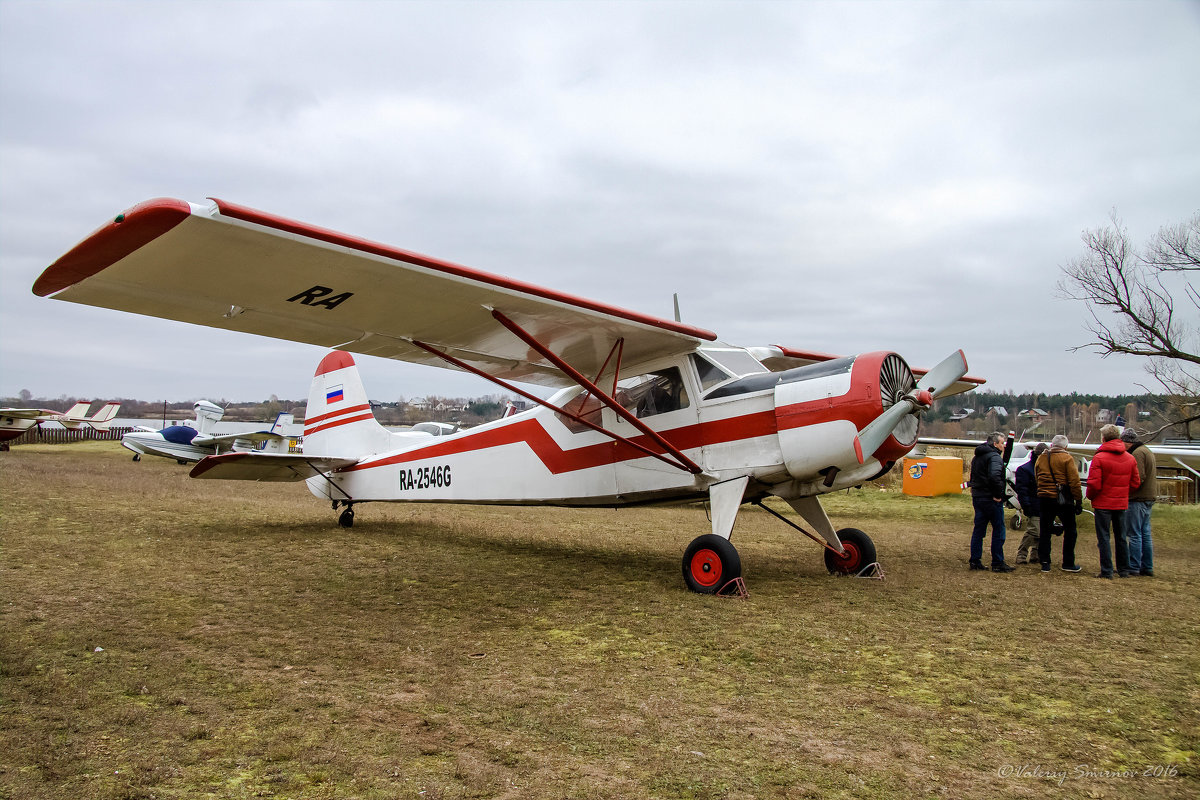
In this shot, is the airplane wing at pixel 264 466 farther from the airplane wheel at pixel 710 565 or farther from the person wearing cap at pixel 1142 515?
the person wearing cap at pixel 1142 515

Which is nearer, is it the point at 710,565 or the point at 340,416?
the point at 710,565

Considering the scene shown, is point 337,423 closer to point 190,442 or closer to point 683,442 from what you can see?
point 683,442

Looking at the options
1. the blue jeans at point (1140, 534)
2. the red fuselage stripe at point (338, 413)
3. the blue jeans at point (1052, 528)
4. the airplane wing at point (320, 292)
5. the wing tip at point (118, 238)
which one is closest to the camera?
the wing tip at point (118, 238)

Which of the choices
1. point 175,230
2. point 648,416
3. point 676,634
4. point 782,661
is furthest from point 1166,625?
point 175,230

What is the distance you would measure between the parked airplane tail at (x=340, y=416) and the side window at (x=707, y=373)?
18.3 feet

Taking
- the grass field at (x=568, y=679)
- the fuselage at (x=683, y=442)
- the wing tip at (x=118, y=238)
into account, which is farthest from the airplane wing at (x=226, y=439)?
the wing tip at (x=118, y=238)

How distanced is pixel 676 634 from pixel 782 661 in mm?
859

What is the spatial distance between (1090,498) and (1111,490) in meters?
0.32

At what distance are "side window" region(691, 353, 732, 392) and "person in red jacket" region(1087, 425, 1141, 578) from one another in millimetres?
4577

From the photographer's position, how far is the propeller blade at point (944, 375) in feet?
21.5

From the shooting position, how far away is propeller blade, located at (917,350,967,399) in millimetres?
6539

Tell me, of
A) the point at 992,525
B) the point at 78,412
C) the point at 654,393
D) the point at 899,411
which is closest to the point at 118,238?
the point at 654,393

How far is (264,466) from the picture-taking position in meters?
9.54

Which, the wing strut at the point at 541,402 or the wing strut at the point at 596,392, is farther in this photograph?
the wing strut at the point at 541,402
